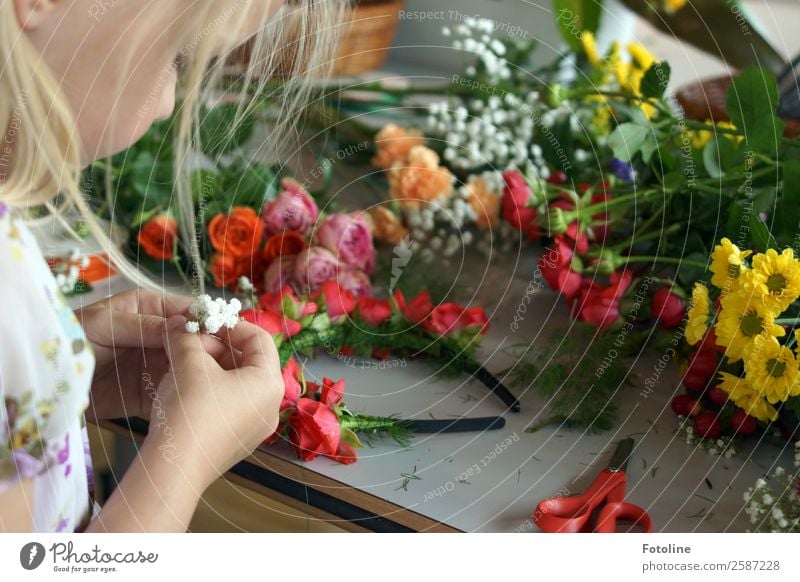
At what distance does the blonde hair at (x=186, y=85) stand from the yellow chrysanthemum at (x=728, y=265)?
307 millimetres

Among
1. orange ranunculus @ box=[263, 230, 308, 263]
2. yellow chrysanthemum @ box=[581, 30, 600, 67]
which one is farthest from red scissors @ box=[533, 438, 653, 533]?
yellow chrysanthemum @ box=[581, 30, 600, 67]

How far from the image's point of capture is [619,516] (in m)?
0.51

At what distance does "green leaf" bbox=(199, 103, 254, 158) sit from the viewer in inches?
29.6

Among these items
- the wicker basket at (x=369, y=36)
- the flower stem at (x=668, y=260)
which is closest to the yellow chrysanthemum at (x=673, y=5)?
the wicker basket at (x=369, y=36)

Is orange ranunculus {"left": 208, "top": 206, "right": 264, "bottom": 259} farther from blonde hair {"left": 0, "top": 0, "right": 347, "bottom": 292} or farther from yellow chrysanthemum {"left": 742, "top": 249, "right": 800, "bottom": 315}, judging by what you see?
yellow chrysanthemum {"left": 742, "top": 249, "right": 800, "bottom": 315}

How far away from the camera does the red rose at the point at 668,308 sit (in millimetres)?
627

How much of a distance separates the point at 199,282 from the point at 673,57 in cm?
107

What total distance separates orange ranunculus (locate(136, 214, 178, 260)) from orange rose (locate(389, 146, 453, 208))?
23 centimetres

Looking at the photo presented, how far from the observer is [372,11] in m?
1.03

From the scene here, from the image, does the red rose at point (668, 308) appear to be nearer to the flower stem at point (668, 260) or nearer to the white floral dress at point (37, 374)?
the flower stem at point (668, 260)

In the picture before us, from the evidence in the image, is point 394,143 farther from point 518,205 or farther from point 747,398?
point 747,398

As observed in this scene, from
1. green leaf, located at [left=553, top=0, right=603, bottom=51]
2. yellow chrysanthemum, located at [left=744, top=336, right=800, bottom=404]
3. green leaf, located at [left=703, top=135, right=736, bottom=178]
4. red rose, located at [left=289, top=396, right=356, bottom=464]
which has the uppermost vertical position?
green leaf, located at [left=553, top=0, right=603, bottom=51]

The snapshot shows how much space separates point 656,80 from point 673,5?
1.96 ft

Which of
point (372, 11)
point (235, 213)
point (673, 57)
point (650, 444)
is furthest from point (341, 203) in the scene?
point (673, 57)
